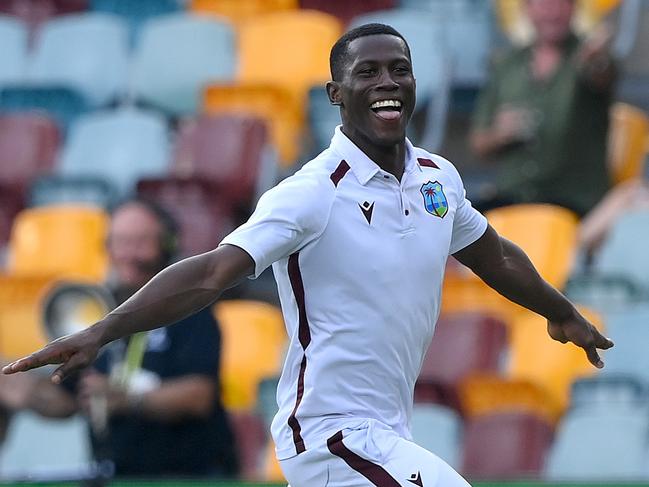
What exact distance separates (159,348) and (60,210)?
2.53 meters

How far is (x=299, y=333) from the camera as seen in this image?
4160 millimetres

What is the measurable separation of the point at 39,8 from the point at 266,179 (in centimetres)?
258

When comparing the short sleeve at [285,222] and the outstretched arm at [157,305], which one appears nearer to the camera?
the outstretched arm at [157,305]

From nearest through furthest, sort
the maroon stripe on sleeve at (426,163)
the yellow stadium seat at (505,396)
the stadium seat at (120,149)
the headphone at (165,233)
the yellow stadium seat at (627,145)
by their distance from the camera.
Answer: the maroon stripe on sleeve at (426,163) → the headphone at (165,233) → the yellow stadium seat at (505,396) → the yellow stadium seat at (627,145) → the stadium seat at (120,149)

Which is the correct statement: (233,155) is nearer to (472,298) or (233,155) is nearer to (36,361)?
(472,298)

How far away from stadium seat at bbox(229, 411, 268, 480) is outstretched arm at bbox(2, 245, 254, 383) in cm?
342

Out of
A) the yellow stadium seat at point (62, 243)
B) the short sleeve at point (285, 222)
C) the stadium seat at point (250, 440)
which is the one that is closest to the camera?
the short sleeve at point (285, 222)

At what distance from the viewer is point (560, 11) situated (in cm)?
825

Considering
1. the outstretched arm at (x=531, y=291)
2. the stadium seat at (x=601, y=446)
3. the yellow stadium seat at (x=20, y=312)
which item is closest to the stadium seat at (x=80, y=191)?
the yellow stadium seat at (x=20, y=312)

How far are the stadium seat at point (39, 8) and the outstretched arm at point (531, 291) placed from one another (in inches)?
256

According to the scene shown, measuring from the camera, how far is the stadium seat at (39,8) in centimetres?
1070

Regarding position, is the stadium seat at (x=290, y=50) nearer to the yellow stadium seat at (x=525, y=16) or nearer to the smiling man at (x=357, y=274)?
the yellow stadium seat at (x=525, y=16)

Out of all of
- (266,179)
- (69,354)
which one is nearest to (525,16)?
(266,179)

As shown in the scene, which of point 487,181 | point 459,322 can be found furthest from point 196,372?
point 487,181
